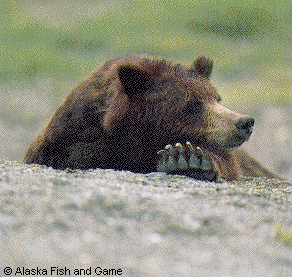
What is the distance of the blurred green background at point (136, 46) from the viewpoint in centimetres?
1054

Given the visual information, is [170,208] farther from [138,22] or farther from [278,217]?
[138,22]

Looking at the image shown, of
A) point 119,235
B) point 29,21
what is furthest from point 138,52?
point 29,21

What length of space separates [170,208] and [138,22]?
11.7 meters

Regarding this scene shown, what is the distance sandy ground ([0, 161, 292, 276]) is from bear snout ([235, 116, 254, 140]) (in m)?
1.05

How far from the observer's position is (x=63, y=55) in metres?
12.7

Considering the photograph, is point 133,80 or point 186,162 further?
point 133,80

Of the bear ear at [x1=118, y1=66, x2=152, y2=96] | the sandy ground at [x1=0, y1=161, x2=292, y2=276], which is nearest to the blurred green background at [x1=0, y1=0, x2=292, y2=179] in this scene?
the bear ear at [x1=118, y1=66, x2=152, y2=96]

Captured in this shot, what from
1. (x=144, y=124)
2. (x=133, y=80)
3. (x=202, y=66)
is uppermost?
(x=202, y=66)

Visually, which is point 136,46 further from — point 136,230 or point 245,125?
point 136,230

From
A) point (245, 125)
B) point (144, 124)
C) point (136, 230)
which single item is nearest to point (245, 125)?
point (245, 125)

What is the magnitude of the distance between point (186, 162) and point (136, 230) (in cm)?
152

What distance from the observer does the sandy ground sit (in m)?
1.83

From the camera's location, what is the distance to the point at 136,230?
2.12m

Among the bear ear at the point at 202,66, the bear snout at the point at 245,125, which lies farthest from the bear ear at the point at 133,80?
the bear snout at the point at 245,125
